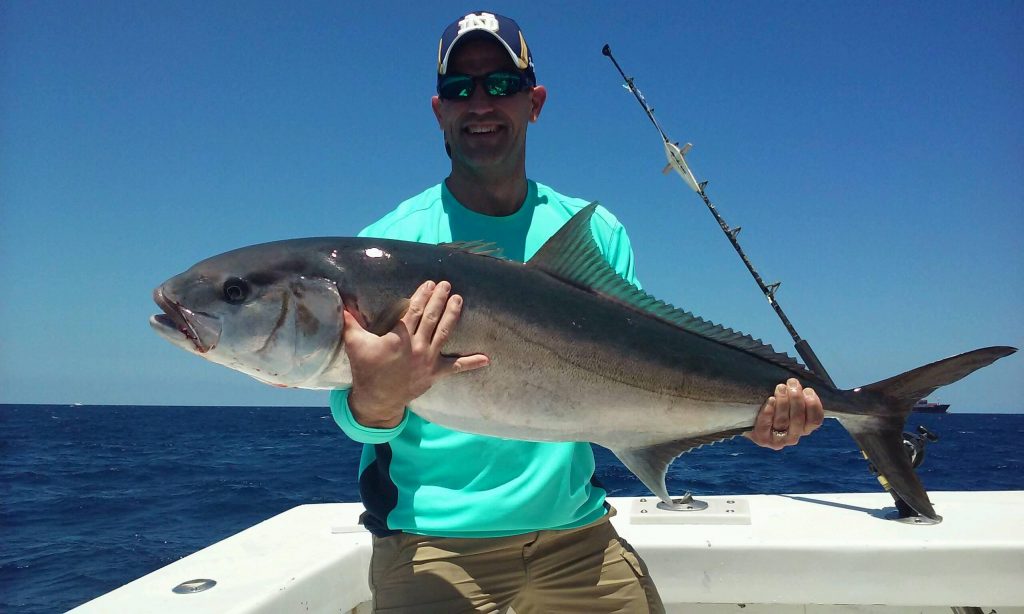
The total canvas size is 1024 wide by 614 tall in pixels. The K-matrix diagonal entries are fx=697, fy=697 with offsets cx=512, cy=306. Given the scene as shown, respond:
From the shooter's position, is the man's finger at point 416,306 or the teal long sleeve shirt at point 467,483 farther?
the teal long sleeve shirt at point 467,483

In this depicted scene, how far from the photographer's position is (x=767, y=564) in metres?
4.21

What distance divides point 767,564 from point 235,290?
136 inches

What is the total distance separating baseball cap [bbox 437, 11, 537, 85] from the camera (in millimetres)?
3281

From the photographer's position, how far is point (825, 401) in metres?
3.03

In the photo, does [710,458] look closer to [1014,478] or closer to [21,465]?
[1014,478]

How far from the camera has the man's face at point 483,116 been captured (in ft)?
10.9

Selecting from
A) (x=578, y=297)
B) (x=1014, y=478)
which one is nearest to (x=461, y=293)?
(x=578, y=297)

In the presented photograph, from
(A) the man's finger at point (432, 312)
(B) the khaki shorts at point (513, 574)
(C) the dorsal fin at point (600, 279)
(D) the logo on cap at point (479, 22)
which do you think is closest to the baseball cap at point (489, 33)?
(D) the logo on cap at point (479, 22)

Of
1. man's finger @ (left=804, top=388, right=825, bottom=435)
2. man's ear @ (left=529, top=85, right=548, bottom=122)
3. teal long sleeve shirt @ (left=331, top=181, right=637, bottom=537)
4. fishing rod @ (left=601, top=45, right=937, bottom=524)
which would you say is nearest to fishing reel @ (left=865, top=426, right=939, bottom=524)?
fishing rod @ (left=601, top=45, right=937, bottom=524)

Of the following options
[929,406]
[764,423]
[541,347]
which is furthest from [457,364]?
[929,406]

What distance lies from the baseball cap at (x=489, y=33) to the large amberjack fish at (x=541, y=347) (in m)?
1.03

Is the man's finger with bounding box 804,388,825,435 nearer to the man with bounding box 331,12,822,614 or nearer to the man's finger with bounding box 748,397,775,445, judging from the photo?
the man with bounding box 331,12,822,614

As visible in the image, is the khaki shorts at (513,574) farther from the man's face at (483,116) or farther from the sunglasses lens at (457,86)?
the sunglasses lens at (457,86)

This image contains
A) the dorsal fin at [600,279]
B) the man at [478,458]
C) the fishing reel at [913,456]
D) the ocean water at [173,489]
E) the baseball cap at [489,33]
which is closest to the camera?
the man at [478,458]
